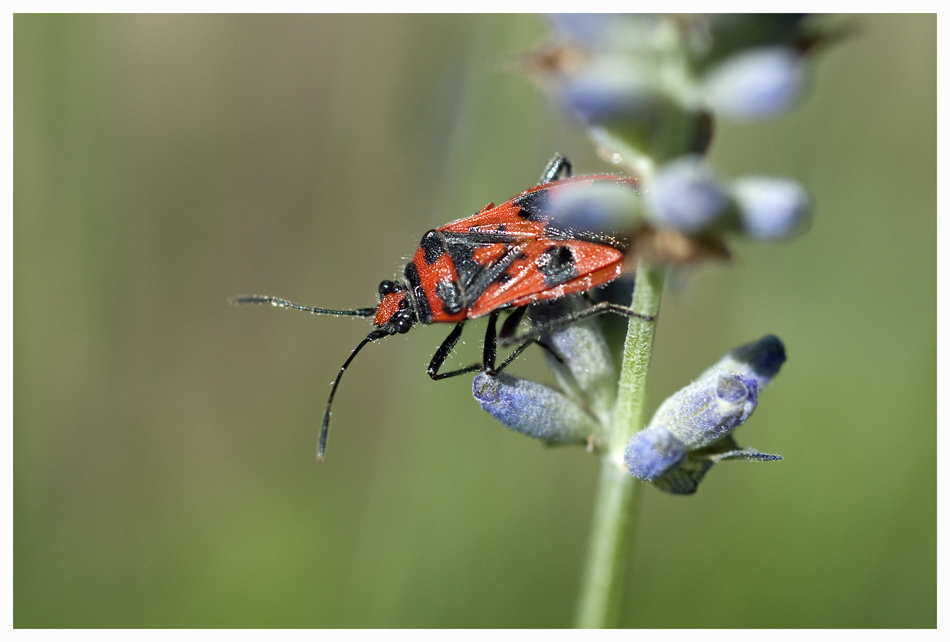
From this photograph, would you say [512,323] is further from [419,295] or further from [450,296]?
[419,295]

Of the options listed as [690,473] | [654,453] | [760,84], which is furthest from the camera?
[690,473]

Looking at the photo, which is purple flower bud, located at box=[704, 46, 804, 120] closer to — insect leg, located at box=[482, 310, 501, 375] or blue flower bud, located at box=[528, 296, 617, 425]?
blue flower bud, located at box=[528, 296, 617, 425]

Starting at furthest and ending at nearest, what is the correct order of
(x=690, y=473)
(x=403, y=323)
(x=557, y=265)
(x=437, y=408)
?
(x=437, y=408), (x=403, y=323), (x=557, y=265), (x=690, y=473)

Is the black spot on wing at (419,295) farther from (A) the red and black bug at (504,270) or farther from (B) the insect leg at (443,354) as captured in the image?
(B) the insect leg at (443,354)

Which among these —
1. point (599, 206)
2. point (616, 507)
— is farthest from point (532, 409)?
point (599, 206)

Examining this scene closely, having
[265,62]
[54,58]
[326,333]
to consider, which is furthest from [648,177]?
[265,62]

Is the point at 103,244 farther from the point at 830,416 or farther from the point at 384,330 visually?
the point at 830,416
